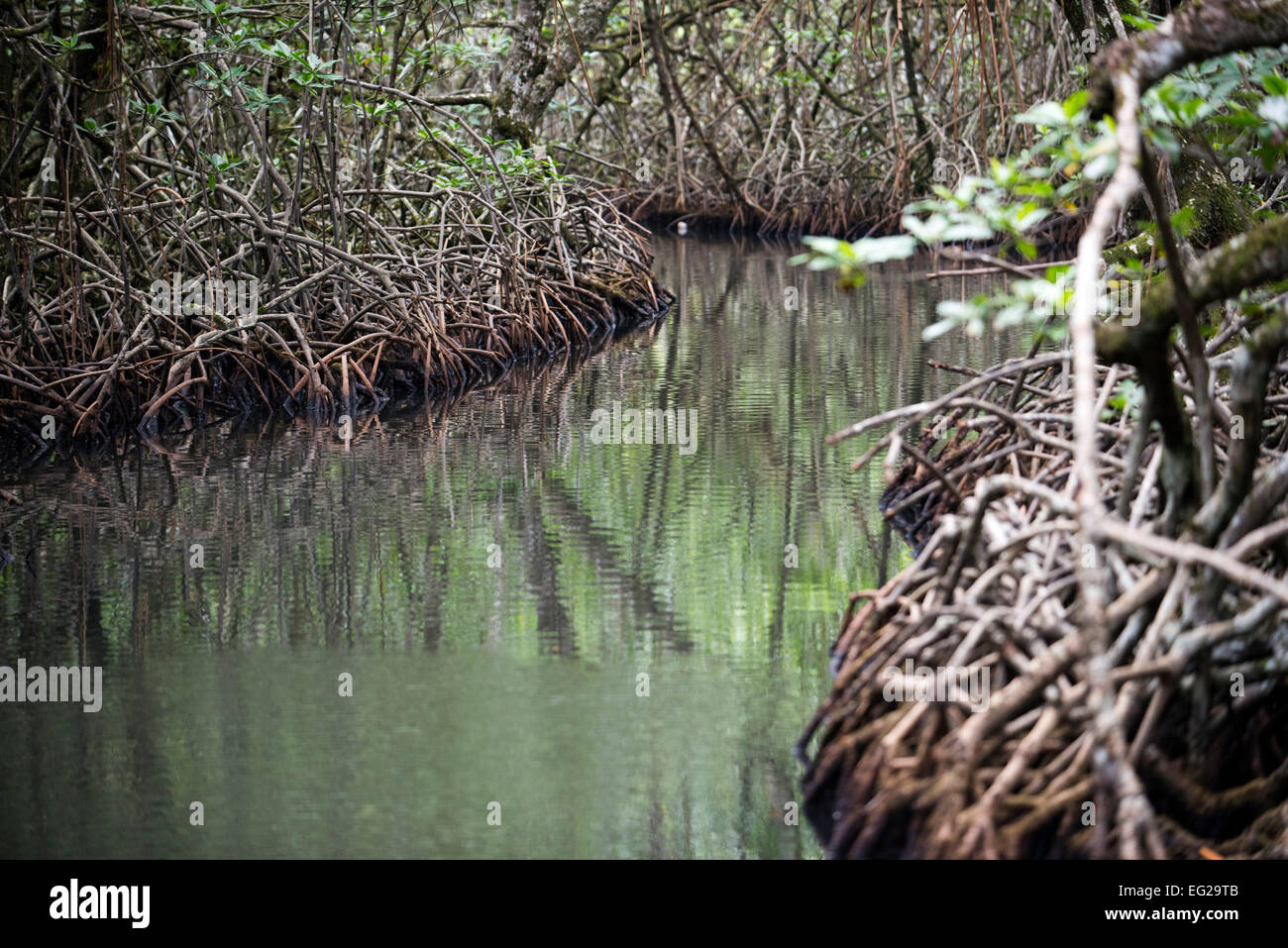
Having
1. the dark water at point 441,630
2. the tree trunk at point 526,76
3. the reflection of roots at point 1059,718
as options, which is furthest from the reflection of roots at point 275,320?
the reflection of roots at point 1059,718

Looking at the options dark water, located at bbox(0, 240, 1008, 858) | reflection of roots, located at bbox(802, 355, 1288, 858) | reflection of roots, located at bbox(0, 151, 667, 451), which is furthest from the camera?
reflection of roots, located at bbox(0, 151, 667, 451)

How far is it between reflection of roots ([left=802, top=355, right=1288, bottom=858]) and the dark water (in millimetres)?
327

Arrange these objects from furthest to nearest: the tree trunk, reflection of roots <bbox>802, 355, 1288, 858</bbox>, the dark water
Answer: the tree trunk < the dark water < reflection of roots <bbox>802, 355, 1288, 858</bbox>

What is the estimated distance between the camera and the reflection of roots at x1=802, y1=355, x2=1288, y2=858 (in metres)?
2.41

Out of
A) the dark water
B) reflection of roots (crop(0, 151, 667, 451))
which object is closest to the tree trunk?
reflection of roots (crop(0, 151, 667, 451))

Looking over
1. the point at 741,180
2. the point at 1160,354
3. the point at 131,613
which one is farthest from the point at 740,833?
the point at 741,180

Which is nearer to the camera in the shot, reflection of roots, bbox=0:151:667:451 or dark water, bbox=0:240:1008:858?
dark water, bbox=0:240:1008:858

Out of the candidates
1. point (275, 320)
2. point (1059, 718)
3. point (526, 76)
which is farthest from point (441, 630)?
point (526, 76)

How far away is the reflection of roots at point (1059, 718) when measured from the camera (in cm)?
241

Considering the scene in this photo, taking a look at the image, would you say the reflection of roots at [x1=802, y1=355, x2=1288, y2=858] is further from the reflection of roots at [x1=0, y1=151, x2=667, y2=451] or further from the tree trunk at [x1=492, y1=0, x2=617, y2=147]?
the tree trunk at [x1=492, y1=0, x2=617, y2=147]
